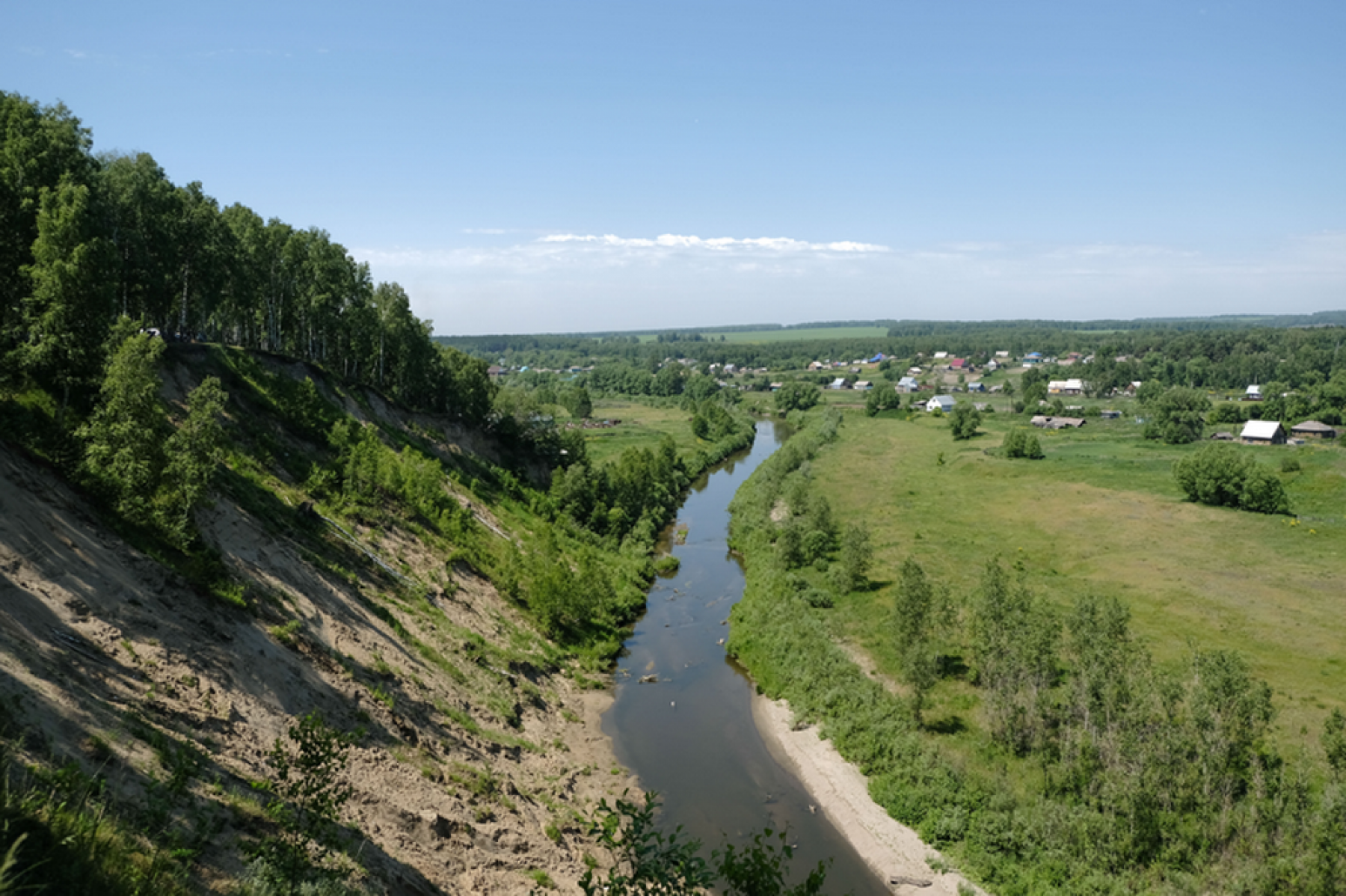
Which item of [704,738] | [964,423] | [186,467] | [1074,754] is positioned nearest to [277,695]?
[186,467]

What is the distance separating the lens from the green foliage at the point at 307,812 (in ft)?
42.0

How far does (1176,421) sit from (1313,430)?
19.7 m

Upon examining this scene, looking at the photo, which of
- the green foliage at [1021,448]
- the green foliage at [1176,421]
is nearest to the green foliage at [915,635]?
the green foliage at [1021,448]

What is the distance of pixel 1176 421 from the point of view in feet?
399

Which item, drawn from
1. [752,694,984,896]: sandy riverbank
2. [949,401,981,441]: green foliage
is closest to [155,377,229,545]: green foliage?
[752,694,984,896]: sandy riverbank

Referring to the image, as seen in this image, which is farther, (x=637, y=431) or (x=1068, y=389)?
(x=1068, y=389)

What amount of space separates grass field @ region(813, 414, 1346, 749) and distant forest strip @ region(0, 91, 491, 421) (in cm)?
4230

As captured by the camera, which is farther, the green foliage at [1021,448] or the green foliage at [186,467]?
the green foliage at [1021,448]

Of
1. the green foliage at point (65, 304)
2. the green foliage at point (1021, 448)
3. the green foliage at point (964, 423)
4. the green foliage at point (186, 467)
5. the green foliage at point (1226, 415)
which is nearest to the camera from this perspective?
the green foliage at point (186, 467)

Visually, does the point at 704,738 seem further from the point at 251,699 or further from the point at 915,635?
the point at 251,699

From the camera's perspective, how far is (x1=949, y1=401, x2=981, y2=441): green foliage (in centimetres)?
12962

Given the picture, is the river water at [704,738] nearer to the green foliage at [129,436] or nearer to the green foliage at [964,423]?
the green foliage at [129,436]

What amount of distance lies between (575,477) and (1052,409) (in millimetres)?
126381

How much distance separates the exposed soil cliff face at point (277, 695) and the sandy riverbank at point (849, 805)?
Answer: 8544mm
